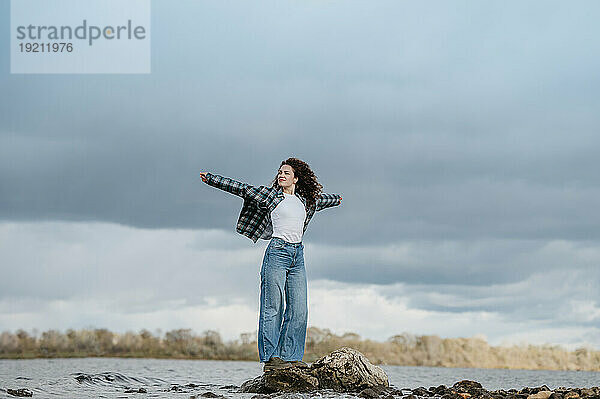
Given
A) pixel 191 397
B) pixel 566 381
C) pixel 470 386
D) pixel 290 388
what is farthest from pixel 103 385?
pixel 566 381

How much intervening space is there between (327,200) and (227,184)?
155cm

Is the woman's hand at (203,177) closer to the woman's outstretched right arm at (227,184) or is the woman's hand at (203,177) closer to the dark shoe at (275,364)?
the woman's outstretched right arm at (227,184)

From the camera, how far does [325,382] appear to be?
809 centimetres

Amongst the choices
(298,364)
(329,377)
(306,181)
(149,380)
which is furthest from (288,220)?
(149,380)

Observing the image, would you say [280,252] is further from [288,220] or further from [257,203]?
[257,203]

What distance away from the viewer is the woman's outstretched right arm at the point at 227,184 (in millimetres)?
8445

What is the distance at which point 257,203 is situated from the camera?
875cm

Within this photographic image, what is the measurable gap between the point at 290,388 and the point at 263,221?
7.46 feet

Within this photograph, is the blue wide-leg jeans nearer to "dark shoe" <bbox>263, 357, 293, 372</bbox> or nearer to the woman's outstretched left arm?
"dark shoe" <bbox>263, 357, 293, 372</bbox>

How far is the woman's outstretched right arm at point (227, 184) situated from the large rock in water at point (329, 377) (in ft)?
7.49

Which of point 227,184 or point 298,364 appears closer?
point 298,364

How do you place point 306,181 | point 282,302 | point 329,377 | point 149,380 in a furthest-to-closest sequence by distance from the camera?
point 149,380
point 306,181
point 282,302
point 329,377

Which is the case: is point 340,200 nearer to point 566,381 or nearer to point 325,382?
point 325,382

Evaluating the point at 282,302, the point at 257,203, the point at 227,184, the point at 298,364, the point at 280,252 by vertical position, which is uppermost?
the point at 227,184
